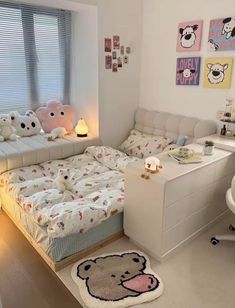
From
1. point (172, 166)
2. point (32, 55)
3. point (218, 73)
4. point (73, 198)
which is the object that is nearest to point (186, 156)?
point (172, 166)

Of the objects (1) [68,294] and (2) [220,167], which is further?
(2) [220,167]

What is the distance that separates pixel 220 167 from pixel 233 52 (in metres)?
1.20

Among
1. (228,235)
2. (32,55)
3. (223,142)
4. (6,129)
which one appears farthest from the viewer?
(32,55)

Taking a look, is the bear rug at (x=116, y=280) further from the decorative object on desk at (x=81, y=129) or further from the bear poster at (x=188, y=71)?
the bear poster at (x=188, y=71)

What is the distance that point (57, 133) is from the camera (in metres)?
3.33

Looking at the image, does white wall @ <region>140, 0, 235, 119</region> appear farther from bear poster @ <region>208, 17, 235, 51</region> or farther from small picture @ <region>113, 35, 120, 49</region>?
small picture @ <region>113, 35, 120, 49</region>

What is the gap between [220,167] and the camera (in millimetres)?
2373

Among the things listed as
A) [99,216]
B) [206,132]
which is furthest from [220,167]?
[99,216]

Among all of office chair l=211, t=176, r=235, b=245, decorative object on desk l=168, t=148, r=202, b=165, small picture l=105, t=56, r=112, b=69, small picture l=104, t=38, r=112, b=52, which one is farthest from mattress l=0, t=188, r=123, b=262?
small picture l=104, t=38, r=112, b=52

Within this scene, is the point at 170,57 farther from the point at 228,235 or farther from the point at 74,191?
the point at 228,235

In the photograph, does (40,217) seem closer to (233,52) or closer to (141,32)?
(233,52)

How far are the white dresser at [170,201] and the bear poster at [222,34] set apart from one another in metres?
1.12

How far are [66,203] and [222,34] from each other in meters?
2.25

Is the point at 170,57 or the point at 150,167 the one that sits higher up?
the point at 170,57
